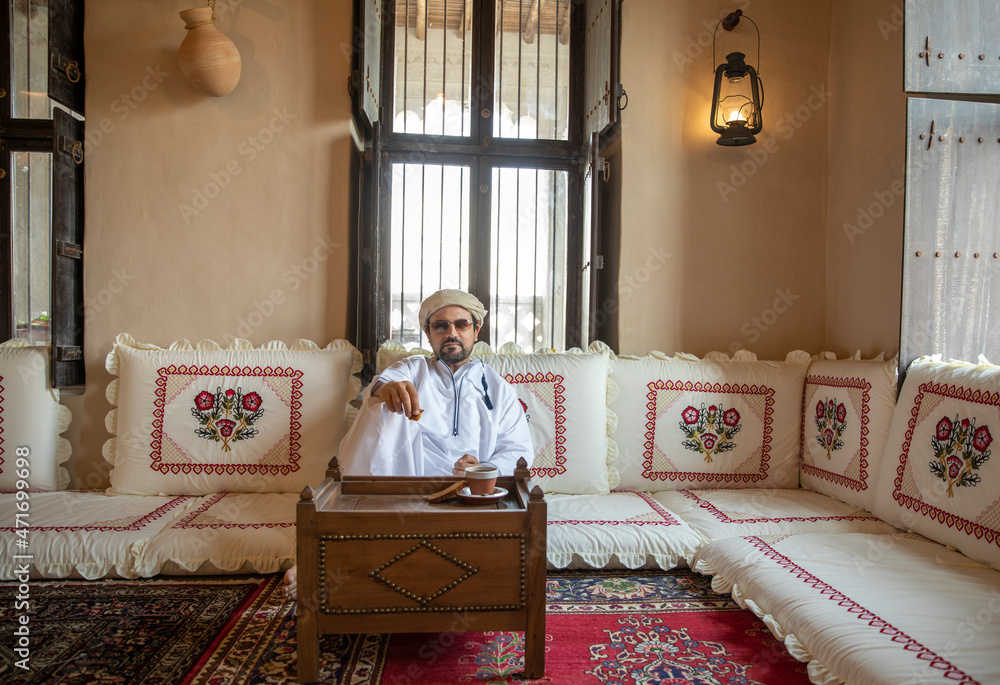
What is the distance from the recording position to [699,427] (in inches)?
118

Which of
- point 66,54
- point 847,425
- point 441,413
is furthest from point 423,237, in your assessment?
point 847,425

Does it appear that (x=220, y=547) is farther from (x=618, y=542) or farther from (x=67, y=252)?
(x=67, y=252)

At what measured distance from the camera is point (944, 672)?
4.53 feet

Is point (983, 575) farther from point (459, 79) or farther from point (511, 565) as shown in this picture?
point (459, 79)

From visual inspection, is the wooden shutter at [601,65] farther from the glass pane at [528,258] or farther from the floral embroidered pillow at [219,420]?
the floral embroidered pillow at [219,420]

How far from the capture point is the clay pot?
9.47 ft

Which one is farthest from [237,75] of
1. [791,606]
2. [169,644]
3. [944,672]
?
[944,672]

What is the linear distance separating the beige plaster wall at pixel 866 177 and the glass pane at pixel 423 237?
78.1 inches

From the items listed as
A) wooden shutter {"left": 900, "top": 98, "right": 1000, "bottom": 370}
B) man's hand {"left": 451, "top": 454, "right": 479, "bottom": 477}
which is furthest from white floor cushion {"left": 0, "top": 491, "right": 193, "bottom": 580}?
wooden shutter {"left": 900, "top": 98, "right": 1000, "bottom": 370}

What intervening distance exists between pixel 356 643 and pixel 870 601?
1.46 meters

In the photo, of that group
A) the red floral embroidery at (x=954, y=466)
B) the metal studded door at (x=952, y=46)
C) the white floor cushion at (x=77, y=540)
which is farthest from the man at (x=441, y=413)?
the metal studded door at (x=952, y=46)

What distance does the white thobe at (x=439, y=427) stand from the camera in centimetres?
230

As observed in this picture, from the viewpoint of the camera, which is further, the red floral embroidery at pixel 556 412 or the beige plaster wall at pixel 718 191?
the beige plaster wall at pixel 718 191

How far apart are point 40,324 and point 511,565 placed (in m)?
2.88
